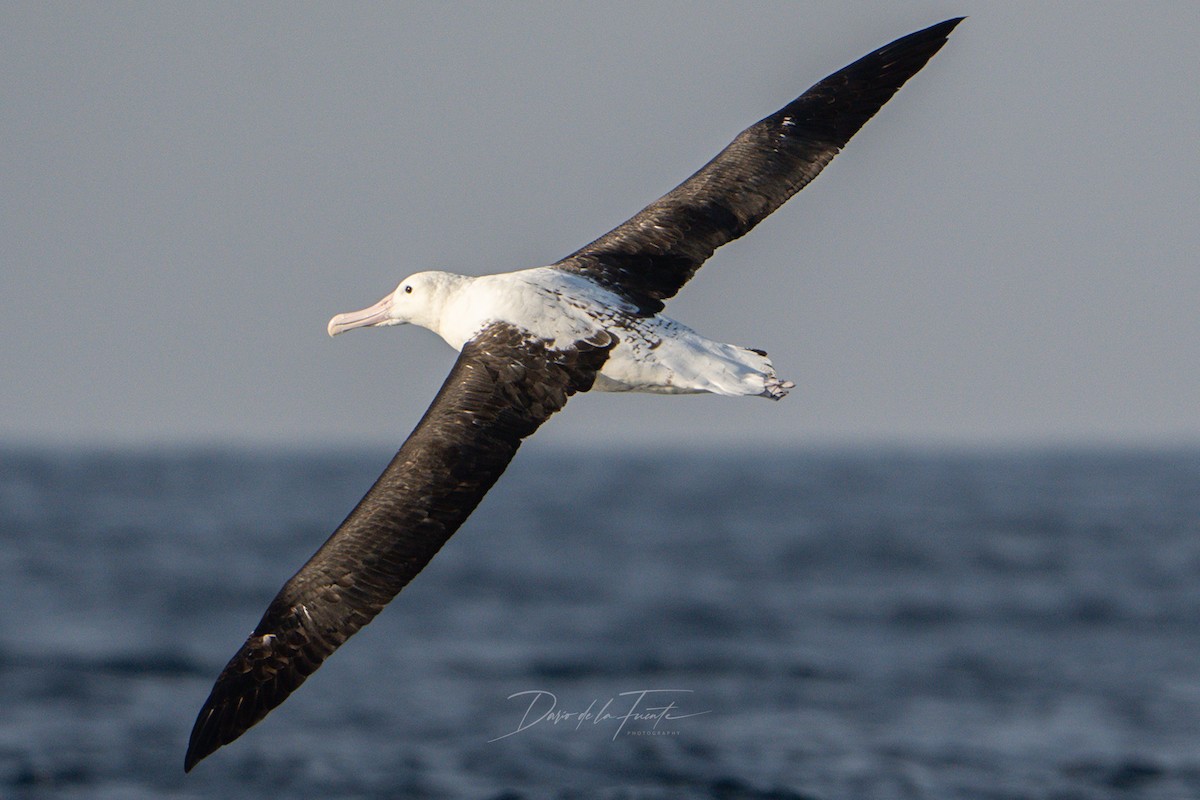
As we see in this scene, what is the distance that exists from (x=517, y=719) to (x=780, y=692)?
3980 millimetres

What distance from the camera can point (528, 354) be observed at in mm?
9734

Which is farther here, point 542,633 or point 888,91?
point 542,633

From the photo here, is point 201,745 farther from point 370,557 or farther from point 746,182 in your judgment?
point 746,182

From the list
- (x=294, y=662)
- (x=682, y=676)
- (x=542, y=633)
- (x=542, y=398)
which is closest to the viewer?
(x=294, y=662)

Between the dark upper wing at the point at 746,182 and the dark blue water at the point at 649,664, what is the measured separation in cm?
608

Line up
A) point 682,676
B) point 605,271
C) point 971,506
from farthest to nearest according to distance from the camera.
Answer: point 971,506 → point 682,676 → point 605,271

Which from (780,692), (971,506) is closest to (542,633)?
(780,692)

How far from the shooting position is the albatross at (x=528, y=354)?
8984mm

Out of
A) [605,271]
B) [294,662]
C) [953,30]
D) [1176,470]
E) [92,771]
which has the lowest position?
[1176,470]

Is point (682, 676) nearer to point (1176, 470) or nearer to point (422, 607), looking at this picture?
point (422, 607)

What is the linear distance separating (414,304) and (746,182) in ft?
7.99

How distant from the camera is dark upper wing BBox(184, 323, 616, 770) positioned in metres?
8.95

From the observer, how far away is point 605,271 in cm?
1080

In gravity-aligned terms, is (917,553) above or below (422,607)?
below
